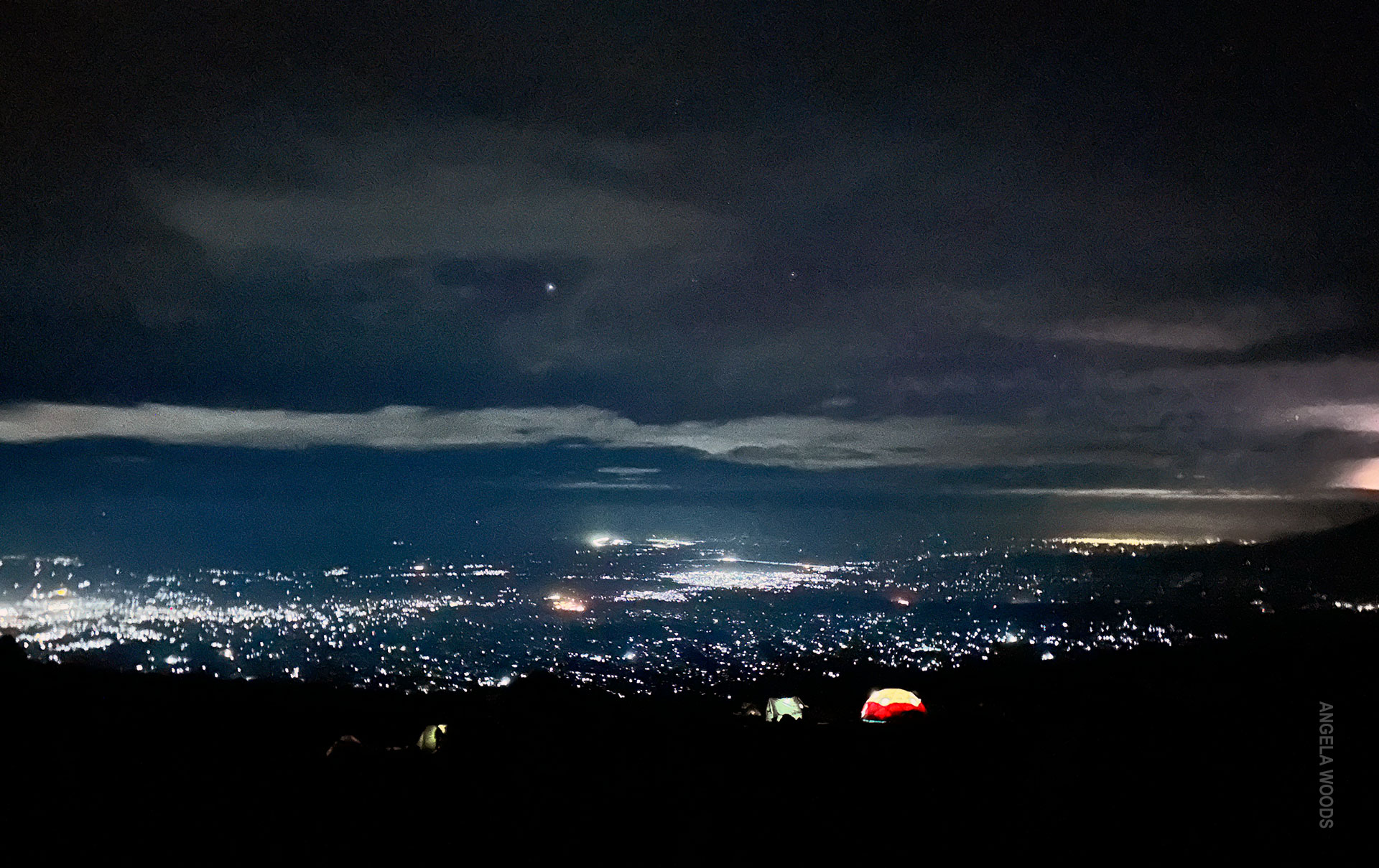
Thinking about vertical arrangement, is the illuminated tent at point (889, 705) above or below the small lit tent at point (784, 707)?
above

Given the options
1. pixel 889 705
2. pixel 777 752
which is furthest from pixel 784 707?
pixel 777 752

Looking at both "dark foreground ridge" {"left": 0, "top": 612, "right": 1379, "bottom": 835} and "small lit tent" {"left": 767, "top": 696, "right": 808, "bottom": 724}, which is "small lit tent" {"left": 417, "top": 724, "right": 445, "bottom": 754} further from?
"small lit tent" {"left": 767, "top": 696, "right": 808, "bottom": 724}

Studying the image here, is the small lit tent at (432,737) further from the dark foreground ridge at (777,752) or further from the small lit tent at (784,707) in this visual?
the small lit tent at (784,707)

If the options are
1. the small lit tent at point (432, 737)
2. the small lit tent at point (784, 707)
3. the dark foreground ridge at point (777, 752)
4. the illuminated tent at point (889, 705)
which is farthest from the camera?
the small lit tent at point (784, 707)

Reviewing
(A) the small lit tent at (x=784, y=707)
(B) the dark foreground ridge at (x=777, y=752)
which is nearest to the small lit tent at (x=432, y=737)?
(B) the dark foreground ridge at (x=777, y=752)

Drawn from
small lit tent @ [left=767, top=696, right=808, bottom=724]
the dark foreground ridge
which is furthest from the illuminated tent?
small lit tent @ [left=767, top=696, right=808, bottom=724]

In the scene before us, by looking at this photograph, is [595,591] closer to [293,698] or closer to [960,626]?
[960,626]
